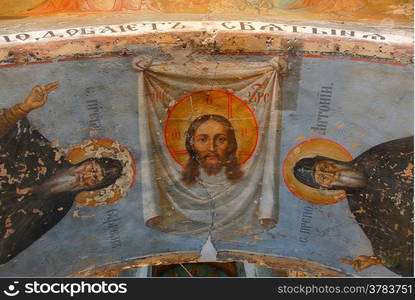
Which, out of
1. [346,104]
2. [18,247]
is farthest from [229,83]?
[18,247]

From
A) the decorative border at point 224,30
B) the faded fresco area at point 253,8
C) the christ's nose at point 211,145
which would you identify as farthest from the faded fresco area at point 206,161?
the faded fresco area at point 253,8

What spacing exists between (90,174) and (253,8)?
101 inches

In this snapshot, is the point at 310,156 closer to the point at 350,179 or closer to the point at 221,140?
the point at 350,179

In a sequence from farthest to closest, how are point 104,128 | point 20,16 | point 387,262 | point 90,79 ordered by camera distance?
point 387,262
point 104,128
point 90,79
point 20,16

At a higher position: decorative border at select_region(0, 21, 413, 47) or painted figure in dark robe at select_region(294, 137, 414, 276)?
decorative border at select_region(0, 21, 413, 47)

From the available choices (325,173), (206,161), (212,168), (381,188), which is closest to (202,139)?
(206,161)

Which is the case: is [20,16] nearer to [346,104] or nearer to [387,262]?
[346,104]

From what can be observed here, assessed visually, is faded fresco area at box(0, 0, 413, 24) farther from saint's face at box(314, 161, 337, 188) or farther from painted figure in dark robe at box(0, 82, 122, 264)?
saint's face at box(314, 161, 337, 188)

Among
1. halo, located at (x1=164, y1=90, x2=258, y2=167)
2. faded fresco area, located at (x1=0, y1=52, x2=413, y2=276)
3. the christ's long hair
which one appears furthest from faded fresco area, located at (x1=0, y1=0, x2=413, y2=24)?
the christ's long hair

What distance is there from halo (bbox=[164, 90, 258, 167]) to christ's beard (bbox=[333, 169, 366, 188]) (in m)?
1.03

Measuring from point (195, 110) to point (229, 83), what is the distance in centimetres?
49

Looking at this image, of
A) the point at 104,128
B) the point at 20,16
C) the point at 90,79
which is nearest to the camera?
the point at 20,16

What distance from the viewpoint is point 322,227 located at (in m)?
7.52

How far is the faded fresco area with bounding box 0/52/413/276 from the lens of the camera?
648 centimetres
